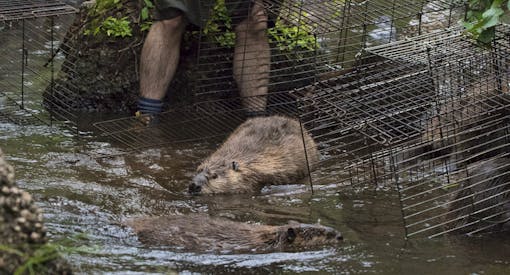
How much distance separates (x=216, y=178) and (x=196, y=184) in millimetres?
230

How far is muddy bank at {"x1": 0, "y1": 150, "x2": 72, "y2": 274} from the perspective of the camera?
9.78 feet

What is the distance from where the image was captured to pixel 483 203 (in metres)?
5.37

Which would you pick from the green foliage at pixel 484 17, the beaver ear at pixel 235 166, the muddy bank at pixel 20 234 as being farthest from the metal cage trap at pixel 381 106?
the muddy bank at pixel 20 234

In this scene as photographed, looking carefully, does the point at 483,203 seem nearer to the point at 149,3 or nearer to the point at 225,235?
the point at 225,235

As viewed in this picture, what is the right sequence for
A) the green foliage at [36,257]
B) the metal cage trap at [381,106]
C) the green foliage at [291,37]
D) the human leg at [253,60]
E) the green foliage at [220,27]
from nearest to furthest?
the green foliage at [36,257] < the metal cage trap at [381,106] < the human leg at [253,60] < the green foliage at [220,27] < the green foliage at [291,37]

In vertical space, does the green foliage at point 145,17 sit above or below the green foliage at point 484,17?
above

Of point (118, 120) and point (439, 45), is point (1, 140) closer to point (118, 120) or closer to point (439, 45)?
point (118, 120)

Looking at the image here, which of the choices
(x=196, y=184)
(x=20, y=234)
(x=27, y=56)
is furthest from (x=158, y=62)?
(x=20, y=234)

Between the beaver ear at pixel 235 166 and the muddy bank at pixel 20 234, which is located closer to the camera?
the muddy bank at pixel 20 234

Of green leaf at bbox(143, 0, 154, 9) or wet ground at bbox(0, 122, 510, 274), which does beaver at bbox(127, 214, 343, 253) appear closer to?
wet ground at bbox(0, 122, 510, 274)

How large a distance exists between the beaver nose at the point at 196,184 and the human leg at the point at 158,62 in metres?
1.46

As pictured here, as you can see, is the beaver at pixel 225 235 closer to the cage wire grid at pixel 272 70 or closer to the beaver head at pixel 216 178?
the beaver head at pixel 216 178

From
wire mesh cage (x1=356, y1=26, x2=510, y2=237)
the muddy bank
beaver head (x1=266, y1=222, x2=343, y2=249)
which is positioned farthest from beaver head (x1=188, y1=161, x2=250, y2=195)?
the muddy bank

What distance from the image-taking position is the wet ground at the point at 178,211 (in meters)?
4.64
